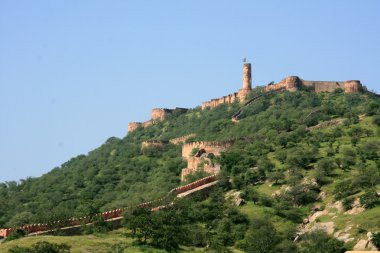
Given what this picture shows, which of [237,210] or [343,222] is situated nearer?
[343,222]

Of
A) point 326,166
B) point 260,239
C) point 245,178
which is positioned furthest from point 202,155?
point 260,239

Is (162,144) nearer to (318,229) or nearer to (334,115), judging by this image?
(334,115)

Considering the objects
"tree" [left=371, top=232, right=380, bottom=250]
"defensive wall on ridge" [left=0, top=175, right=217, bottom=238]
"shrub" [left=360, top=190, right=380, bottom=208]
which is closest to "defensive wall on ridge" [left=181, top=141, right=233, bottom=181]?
"defensive wall on ridge" [left=0, top=175, right=217, bottom=238]

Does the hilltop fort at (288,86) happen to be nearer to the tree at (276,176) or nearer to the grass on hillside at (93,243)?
the tree at (276,176)

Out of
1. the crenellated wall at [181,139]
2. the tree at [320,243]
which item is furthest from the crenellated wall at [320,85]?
the tree at [320,243]

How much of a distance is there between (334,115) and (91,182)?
23580 mm

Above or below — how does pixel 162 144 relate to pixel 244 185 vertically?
above

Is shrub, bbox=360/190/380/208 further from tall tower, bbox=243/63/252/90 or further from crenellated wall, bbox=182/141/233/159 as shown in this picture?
tall tower, bbox=243/63/252/90

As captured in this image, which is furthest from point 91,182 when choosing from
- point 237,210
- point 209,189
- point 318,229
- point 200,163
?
point 318,229

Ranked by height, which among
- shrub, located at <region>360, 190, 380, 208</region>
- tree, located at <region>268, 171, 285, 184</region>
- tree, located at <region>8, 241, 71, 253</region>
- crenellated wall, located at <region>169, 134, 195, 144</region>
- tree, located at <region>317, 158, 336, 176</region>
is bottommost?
tree, located at <region>8, 241, 71, 253</region>

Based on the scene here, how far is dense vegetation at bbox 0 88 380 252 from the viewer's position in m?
60.2

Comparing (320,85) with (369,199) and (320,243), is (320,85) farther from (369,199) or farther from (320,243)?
(320,243)

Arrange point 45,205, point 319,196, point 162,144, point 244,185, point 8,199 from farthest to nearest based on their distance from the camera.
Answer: point 162,144 → point 8,199 → point 45,205 → point 244,185 → point 319,196

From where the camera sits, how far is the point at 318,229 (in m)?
59.1
